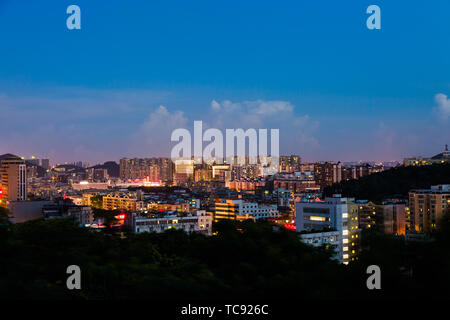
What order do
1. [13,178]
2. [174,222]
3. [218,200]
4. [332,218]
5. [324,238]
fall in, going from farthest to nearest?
[13,178]
[218,200]
[174,222]
[332,218]
[324,238]

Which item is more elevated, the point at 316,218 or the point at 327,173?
the point at 327,173

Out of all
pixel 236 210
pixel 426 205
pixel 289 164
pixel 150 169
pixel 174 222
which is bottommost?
pixel 236 210

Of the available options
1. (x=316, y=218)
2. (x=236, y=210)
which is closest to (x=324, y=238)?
(x=316, y=218)

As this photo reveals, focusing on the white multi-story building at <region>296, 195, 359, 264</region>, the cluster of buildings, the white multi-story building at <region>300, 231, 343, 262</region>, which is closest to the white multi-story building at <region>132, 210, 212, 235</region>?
the cluster of buildings

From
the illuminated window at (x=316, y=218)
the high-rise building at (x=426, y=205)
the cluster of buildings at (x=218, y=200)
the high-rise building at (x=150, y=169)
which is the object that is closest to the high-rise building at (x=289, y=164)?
the cluster of buildings at (x=218, y=200)

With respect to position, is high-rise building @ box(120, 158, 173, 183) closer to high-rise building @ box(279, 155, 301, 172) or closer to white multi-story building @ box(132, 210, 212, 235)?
high-rise building @ box(279, 155, 301, 172)

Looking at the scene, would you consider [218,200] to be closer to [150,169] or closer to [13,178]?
[13,178]

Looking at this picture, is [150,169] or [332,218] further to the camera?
[150,169]
